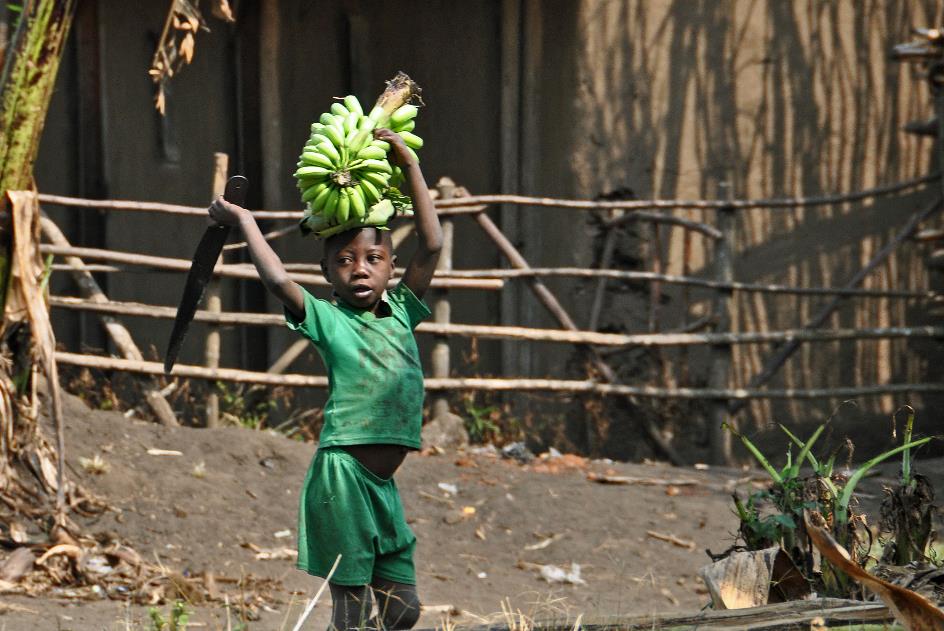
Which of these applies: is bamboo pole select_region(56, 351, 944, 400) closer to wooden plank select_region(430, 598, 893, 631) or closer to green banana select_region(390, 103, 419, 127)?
green banana select_region(390, 103, 419, 127)

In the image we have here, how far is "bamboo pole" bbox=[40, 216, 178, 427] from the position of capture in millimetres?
6970

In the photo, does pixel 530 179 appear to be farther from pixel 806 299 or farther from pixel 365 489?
pixel 365 489

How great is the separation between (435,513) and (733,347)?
8.12 feet

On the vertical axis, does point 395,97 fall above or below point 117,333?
above

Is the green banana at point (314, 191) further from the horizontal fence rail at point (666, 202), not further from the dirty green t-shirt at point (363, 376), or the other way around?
the horizontal fence rail at point (666, 202)

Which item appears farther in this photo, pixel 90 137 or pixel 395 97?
pixel 90 137

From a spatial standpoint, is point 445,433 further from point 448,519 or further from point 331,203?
point 331,203

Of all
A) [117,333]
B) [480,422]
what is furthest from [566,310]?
[117,333]

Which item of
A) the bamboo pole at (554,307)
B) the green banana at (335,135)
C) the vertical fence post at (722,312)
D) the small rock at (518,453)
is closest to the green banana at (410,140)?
the green banana at (335,135)

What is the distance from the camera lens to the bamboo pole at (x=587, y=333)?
709 centimetres

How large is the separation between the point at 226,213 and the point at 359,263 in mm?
342

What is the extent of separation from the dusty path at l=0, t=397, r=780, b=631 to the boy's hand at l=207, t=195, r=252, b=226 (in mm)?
1852

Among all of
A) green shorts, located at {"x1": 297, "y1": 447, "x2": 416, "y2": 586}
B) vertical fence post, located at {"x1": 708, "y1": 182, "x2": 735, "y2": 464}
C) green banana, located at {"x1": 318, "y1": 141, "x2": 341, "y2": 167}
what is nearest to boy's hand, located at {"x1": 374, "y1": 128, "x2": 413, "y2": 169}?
green banana, located at {"x1": 318, "y1": 141, "x2": 341, "y2": 167}

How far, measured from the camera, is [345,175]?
340 cm
